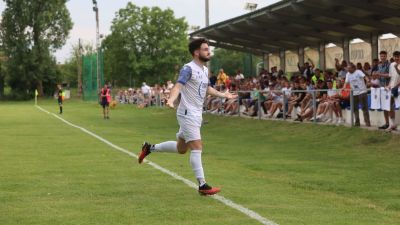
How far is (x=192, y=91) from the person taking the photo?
30.7 feet

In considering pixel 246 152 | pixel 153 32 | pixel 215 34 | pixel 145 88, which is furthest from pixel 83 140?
pixel 153 32

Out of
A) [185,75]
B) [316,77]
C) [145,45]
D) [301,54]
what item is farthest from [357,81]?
[145,45]

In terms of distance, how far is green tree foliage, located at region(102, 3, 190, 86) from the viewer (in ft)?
363

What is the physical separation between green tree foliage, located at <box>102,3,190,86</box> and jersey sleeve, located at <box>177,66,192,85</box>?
100156 millimetres

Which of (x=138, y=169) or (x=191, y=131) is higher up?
(x=191, y=131)

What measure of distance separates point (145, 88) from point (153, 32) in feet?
190

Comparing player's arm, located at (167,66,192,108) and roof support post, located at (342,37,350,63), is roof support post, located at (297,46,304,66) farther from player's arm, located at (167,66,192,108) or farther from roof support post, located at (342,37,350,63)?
player's arm, located at (167,66,192,108)

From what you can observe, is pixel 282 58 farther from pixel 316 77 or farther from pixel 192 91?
pixel 192 91

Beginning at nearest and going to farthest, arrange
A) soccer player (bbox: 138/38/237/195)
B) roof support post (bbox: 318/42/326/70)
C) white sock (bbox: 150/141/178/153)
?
soccer player (bbox: 138/38/237/195)
white sock (bbox: 150/141/178/153)
roof support post (bbox: 318/42/326/70)

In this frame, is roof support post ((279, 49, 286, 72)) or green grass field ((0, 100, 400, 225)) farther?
roof support post ((279, 49, 286, 72))

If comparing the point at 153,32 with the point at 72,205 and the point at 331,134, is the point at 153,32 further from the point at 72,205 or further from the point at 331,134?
the point at 72,205

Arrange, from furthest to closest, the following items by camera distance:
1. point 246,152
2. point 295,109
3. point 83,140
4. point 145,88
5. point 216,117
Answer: point 145,88, point 216,117, point 295,109, point 83,140, point 246,152

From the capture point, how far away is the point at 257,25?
28672 mm

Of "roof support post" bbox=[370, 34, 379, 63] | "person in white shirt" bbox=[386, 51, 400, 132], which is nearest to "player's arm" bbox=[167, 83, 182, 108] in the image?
"person in white shirt" bbox=[386, 51, 400, 132]
